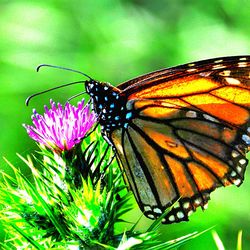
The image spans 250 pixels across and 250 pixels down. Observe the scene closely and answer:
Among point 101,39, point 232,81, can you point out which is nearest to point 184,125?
point 232,81

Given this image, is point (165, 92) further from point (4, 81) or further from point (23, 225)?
point (4, 81)

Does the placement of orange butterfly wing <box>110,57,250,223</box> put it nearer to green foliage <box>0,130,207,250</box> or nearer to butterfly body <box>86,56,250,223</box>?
butterfly body <box>86,56,250,223</box>

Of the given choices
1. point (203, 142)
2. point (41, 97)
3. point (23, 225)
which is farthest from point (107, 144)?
point (41, 97)

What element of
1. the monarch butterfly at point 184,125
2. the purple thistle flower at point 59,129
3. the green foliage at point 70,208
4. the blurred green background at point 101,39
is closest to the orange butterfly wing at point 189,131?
the monarch butterfly at point 184,125

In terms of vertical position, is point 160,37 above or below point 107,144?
above

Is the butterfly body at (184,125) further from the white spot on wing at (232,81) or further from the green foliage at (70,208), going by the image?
the green foliage at (70,208)

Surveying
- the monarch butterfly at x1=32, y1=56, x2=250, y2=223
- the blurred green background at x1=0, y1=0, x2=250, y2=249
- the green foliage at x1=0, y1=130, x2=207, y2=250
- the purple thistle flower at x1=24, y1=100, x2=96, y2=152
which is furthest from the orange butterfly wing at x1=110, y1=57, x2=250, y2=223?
the blurred green background at x1=0, y1=0, x2=250, y2=249

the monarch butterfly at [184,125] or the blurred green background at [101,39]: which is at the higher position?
the blurred green background at [101,39]

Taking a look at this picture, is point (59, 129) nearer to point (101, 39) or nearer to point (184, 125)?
point (184, 125)
